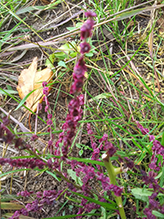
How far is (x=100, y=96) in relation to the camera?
1603 mm

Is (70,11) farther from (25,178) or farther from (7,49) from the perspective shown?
(25,178)

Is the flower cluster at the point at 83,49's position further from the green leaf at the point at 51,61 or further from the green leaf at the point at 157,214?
the green leaf at the point at 51,61

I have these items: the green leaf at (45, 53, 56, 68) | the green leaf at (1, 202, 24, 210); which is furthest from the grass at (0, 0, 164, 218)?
the green leaf at (1, 202, 24, 210)

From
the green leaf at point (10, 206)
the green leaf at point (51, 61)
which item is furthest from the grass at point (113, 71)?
the green leaf at point (10, 206)

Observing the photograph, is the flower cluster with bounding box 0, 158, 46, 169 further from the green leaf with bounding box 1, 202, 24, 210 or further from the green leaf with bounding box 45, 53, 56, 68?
the green leaf with bounding box 45, 53, 56, 68

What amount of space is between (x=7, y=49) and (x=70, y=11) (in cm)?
70

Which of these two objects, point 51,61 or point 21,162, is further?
point 51,61

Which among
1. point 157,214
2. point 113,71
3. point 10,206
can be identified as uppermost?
point 113,71

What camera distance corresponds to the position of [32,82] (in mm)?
1762

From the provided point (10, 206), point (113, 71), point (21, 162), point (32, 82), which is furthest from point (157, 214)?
point (32, 82)

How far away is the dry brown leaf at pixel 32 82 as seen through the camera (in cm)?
171

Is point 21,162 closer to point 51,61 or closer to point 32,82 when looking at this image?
point 32,82

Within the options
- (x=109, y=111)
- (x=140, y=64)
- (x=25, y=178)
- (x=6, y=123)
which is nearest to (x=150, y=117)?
(x=109, y=111)

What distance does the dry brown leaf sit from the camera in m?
1.71
